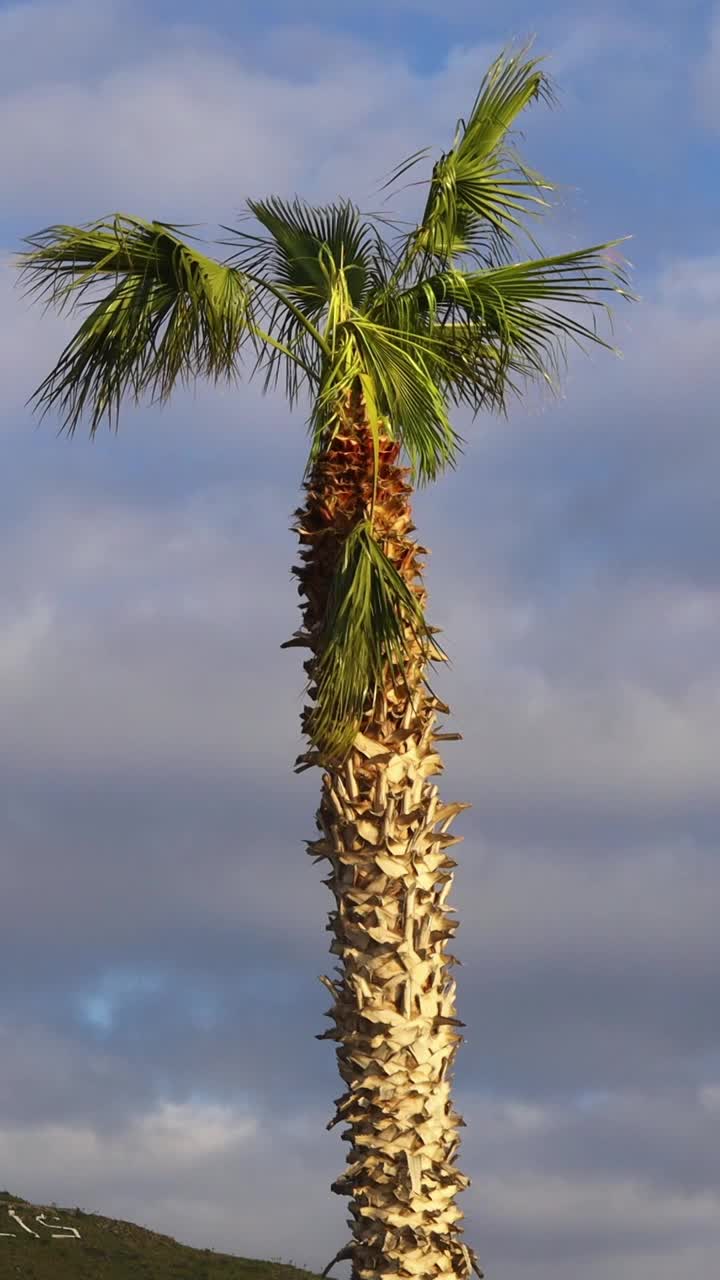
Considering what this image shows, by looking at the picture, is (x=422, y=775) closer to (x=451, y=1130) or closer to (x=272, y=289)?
(x=451, y=1130)

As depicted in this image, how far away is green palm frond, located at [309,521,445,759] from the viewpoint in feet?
43.8

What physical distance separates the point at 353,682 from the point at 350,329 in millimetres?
3176

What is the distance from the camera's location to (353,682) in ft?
43.9

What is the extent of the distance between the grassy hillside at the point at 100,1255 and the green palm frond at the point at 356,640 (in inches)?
469

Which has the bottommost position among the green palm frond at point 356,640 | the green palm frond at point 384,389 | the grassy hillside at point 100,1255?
the grassy hillside at point 100,1255

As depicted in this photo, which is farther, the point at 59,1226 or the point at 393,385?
the point at 59,1226

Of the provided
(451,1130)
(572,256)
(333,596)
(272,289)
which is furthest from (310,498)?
(451,1130)

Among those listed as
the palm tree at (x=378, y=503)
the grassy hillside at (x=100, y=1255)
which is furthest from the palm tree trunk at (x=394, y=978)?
the grassy hillside at (x=100, y=1255)

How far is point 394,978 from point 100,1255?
474 inches

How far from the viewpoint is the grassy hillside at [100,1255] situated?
2212 cm

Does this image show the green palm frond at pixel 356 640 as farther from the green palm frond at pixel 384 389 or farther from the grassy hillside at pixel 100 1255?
the grassy hillside at pixel 100 1255

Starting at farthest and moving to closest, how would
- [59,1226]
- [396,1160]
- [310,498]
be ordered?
[59,1226] → [310,498] → [396,1160]

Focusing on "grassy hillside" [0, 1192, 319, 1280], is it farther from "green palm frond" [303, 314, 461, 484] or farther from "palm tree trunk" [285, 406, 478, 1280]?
"green palm frond" [303, 314, 461, 484]

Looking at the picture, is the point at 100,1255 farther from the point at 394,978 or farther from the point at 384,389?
the point at 384,389
